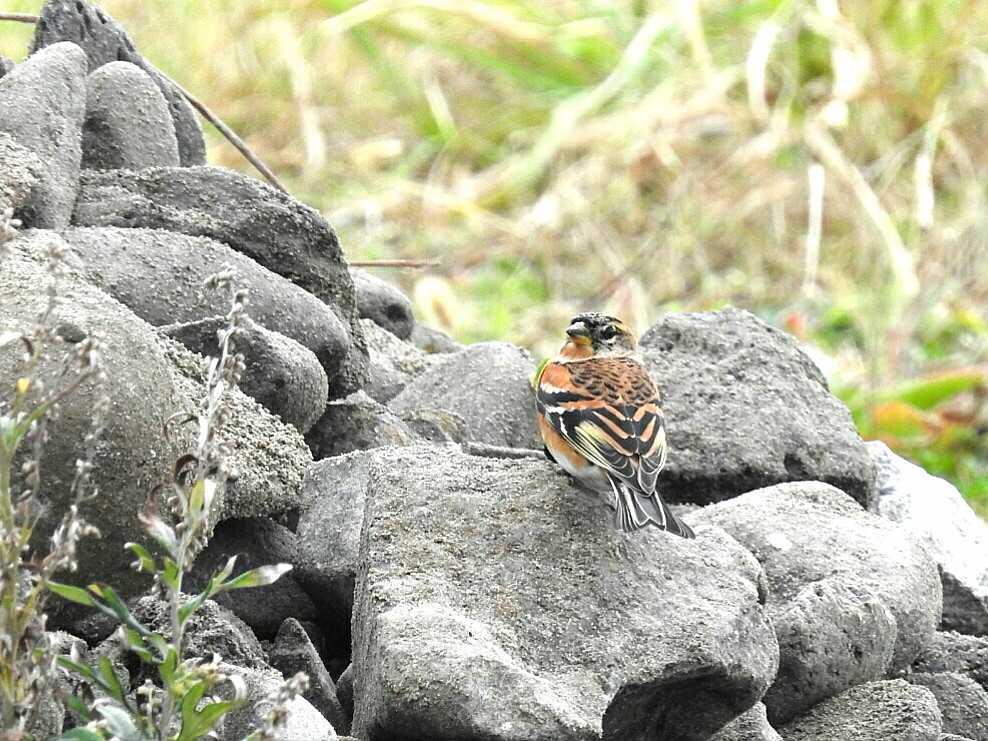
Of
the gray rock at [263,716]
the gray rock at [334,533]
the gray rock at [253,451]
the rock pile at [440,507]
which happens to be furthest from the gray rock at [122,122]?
the gray rock at [263,716]

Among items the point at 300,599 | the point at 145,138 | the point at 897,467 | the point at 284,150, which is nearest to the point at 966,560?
the point at 897,467

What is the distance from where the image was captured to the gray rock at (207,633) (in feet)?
8.09

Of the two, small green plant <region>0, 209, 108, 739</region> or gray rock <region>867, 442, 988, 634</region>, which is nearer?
small green plant <region>0, 209, 108, 739</region>

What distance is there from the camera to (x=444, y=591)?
2.57 metres

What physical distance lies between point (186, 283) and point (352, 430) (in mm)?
488

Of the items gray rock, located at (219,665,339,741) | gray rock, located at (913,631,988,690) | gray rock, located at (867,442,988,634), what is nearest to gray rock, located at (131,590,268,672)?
gray rock, located at (219,665,339,741)

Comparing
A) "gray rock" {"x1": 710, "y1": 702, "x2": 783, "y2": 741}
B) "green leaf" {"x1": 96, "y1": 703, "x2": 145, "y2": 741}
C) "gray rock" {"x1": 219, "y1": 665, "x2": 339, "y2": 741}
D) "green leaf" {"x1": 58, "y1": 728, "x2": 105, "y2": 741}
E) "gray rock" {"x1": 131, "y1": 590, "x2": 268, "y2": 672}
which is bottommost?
"gray rock" {"x1": 710, "y1": 702, "x2": 783, "y2": 741}

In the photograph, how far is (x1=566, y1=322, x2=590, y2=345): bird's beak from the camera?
3531 mm

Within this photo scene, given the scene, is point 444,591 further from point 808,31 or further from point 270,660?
point 808,31

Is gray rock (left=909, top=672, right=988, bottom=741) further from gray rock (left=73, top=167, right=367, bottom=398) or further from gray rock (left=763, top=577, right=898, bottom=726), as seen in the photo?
A: gray rock (left=73, top=167, right=367, bottom=398)

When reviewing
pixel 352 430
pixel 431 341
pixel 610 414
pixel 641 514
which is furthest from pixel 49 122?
pixel 431 341

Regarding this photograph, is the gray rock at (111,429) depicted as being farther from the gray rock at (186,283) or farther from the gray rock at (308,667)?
the gray rock at (186,283)

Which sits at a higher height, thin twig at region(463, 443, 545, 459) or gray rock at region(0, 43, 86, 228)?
gray rock at region(0, 43, 86, 228)

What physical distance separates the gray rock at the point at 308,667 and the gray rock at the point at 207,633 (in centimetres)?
6
